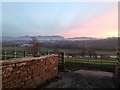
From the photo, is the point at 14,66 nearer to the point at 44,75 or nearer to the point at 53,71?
the point at 44,75

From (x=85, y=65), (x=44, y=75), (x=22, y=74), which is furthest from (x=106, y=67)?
(x=22, y=74)

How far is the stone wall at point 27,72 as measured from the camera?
6389mm

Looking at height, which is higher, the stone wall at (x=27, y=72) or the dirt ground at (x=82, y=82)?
the stone wall at (x=27, y=72)

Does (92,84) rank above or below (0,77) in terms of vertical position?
below

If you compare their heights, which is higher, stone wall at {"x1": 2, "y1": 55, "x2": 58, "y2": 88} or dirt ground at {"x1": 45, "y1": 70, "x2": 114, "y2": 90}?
stone wall at {"x1": 2, "y1": 55, "x2": 58, "y2": 88}

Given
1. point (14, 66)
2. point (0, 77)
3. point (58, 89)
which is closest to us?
point (0, 77)

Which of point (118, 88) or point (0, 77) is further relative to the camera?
point (118, 88)

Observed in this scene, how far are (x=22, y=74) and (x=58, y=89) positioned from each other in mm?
1511

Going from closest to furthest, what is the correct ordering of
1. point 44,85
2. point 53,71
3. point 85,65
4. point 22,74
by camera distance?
point 22,74 → point 44,85 → point 53,71 → point 85,65

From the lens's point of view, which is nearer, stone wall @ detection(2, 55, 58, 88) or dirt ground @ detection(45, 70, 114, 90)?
stone wall @ detection(2, 55, 58, 88)

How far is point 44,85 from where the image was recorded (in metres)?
8.61

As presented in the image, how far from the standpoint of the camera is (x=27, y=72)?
24.6 feet

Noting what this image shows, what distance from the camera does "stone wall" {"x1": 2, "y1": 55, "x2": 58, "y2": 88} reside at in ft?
21.0

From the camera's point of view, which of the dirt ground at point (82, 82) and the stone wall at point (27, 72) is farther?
the dirt ground at point (82, 82)
